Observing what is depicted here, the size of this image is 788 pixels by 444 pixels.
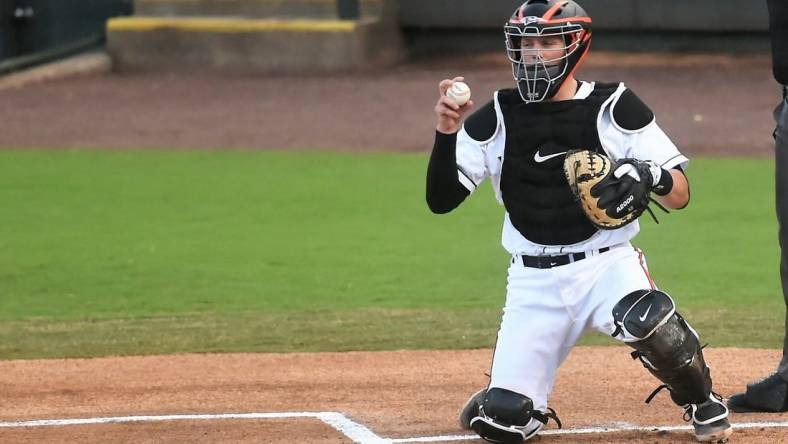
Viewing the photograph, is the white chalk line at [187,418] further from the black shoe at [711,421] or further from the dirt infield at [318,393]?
the black shoe at [711,421]

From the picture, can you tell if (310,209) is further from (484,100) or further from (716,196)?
(484,100)

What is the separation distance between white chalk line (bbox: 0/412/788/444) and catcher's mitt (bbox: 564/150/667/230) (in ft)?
2.51

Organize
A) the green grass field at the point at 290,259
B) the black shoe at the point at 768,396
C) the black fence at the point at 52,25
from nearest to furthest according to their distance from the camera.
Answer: the black shoe at the point at 768,396 → the green grass field at the point at 290,259 → the black fence at the point at 52,25

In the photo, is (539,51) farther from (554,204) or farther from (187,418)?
(187,418)

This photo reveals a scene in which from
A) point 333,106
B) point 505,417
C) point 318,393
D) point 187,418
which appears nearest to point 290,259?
point 318,393

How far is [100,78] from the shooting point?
685 inches

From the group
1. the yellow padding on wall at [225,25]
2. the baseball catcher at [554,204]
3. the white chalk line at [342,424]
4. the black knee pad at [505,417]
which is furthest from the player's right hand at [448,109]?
the yellow padding on wall at [225,25]

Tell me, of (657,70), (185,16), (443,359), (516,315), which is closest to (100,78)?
(185,16)

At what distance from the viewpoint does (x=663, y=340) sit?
4.30m

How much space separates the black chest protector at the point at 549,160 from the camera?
14.8ft

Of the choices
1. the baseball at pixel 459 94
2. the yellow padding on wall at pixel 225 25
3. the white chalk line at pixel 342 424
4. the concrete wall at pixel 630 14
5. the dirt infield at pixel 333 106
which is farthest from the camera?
the concrete wall at pixel 630 14

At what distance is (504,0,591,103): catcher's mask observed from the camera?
4480 mm

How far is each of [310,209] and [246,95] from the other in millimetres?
5968

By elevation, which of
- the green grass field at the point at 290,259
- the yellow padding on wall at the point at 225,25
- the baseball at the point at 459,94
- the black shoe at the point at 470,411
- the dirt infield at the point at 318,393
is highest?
the baseball at the point at 459,94
